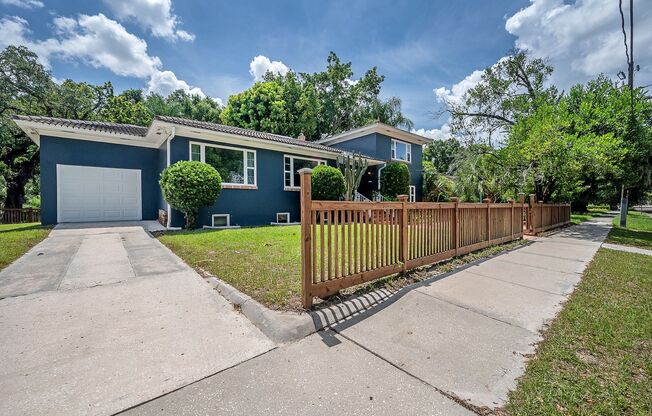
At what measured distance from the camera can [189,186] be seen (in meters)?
8.38

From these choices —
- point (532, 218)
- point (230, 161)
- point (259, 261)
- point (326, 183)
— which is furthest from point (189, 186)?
point (532, 218)

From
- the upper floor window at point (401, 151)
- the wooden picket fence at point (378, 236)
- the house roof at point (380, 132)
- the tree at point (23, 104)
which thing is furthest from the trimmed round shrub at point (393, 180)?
the tree at point (23, 104)

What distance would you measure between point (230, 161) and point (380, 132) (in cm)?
982

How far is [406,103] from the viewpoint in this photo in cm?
2573

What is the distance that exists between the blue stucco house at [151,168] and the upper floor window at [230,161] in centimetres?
3

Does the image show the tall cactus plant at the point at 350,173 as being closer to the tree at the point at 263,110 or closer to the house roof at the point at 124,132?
the house roof at the point at 124,132

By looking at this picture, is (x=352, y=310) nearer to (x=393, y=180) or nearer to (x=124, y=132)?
(x=124, y=132)

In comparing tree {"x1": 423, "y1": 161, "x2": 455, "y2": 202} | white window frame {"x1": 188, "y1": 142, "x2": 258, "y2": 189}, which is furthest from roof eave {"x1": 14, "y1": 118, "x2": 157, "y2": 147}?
tree {"x1": 423, "y1": 161, "x2": 455, "y2": 202}

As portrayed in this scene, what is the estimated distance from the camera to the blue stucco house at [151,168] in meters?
9.56

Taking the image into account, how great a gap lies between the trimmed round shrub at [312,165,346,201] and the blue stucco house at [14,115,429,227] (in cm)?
127

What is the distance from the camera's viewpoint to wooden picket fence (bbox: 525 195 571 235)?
10219 mm

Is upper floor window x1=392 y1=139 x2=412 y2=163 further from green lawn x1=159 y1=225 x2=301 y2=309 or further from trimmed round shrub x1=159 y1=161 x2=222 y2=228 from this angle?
trimmed round shrub x1=159 y1=161 x2=222 y2=228

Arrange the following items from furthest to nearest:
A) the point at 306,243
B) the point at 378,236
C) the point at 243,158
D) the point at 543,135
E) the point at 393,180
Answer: the point at 393,180 → the point at 543,135 → the point at 243,158 → the point at 378,236 → the point at 306,243

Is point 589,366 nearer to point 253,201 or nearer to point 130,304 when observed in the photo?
point 130,304
